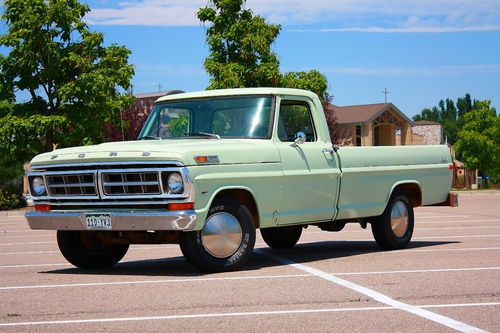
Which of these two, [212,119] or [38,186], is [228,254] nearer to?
[212,119]

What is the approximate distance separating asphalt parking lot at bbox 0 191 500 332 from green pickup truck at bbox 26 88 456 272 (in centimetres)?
42

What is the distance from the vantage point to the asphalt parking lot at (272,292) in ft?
22.9

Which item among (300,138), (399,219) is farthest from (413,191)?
(300,138)

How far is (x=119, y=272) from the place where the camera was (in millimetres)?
10805

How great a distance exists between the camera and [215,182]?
10.1m

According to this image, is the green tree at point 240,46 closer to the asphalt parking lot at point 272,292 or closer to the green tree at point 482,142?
the asphalt parking lot at point 272,292

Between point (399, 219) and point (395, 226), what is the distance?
0.46ft

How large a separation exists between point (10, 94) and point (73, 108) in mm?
2280

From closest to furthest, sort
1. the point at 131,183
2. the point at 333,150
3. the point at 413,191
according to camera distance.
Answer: the point at 131,183, the point at 333,150, the point at 413,191

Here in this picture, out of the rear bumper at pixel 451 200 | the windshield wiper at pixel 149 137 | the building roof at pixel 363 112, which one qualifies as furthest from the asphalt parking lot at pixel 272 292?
the building roof at pixel 363 112

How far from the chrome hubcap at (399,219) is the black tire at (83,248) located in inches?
165

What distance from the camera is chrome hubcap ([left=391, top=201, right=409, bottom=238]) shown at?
1325cm

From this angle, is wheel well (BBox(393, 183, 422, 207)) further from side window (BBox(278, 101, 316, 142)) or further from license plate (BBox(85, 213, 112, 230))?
license plate (BBox(85, 213, 112, 230))

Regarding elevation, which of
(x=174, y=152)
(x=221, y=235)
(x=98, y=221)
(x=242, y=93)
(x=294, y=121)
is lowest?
(x=221, y=235)
